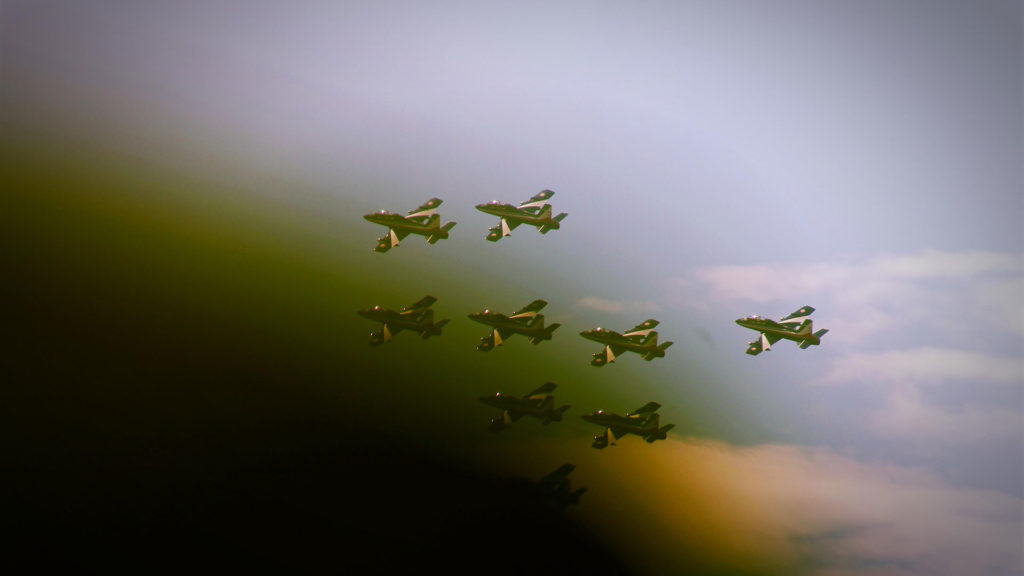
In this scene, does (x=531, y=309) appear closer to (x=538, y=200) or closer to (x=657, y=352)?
(x=538, y=200)

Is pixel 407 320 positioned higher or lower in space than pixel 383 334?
higher

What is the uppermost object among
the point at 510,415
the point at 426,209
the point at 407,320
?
the point at 426,209

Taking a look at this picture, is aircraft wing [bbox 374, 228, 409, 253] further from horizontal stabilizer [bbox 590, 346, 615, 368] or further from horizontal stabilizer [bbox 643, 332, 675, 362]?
horizontal stabilizer [bbox 643, 332, 675, 362]

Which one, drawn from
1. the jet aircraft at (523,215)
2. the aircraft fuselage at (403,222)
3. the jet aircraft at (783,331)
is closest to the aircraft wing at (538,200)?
the jet aircraft at (523,215)

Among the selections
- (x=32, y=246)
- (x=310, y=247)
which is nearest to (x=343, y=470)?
(x=310, y=247)

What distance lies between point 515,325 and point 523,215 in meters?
0.71

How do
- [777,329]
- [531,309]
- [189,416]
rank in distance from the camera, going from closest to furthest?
[189,416] < [531,309] < [777,329]

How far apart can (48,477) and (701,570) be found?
4229 mm

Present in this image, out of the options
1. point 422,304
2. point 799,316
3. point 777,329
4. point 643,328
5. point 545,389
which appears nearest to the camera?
point 422,304

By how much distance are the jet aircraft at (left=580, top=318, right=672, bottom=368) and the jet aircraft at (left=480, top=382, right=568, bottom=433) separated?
38 centimetres

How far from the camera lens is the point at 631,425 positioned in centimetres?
520

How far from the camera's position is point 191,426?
4.41 meters

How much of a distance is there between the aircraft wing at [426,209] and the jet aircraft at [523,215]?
270 mm

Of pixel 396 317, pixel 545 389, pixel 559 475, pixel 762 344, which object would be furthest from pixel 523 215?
pixel 762 344
